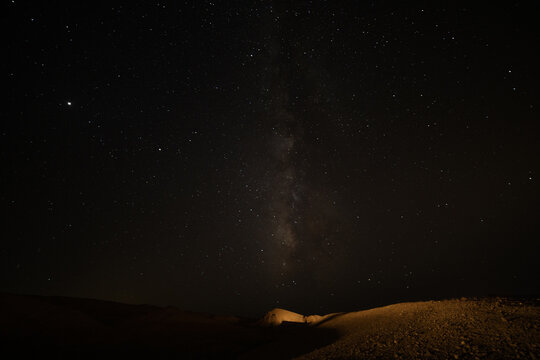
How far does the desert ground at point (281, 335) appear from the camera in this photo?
213 inches

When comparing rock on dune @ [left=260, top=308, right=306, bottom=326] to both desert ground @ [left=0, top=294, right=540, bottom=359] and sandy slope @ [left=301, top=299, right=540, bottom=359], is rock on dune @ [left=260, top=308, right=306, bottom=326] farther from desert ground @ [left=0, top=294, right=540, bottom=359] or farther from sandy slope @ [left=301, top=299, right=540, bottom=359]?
sandy slope @ [left=301, top=299, right=540, bottom=359]

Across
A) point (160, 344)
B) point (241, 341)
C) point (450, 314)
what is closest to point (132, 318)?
point (160, 344)

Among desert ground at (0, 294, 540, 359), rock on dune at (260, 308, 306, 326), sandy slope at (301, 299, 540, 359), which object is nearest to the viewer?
sandy slope at (301, 299, 540, 359)

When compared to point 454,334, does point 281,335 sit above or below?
below

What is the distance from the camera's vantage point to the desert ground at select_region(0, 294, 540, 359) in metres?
5.41

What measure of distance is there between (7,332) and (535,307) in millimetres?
21953

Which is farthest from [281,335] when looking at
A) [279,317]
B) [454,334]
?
[454,334]

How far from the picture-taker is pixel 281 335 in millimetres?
A: 14086

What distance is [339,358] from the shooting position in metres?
6.27

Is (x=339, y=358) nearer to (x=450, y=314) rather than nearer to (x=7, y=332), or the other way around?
(x=450, y=314)

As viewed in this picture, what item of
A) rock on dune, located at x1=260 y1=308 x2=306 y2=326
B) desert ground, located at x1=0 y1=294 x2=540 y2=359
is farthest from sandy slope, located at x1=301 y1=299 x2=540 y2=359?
rock on dune, located at x1=260 y1=308 x2=306 y2=326

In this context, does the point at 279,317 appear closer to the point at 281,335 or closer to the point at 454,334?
the point at 281,335

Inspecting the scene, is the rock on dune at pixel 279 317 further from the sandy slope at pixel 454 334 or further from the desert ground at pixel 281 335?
the sandy slope at pixel 454 334

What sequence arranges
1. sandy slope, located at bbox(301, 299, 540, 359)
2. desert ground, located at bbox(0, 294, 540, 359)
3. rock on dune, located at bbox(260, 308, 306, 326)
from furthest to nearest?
1. rock on dune, located at bbox(260, 308, 306, 326)
2. desert ground, located at bbox(0, 294, 540, 359)
3. sandy slope, located at bbox(301, 299, 540, 359)
